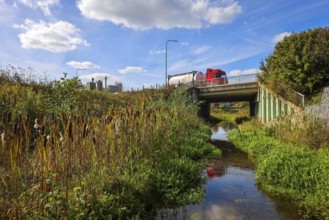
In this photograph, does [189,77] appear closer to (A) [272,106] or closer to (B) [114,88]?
(B) [114,88]

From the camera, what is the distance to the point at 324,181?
6680 millimetres

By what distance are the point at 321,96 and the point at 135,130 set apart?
14132 millimetres

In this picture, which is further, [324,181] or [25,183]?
[324,181]

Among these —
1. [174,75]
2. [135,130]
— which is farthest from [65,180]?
[174,75]

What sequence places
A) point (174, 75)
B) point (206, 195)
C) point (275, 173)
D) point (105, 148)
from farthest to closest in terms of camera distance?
1. point (174, 75)
2. point (275, 173)
3. point (206, 195)
4. point (105, 148)

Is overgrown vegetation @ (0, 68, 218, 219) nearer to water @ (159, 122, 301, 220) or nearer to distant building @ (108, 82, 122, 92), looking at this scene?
water @ (159, 122, 301, 220)

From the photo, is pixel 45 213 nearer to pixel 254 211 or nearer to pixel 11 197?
pixel 11 197

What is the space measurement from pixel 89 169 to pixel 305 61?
16656 millimetres

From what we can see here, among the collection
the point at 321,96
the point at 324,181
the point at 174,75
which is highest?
the point at 174,75

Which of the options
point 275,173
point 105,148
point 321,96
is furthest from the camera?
point 321,96

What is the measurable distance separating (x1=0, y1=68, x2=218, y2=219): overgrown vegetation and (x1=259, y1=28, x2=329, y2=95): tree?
41.4ft

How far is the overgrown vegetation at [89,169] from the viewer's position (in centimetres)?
369

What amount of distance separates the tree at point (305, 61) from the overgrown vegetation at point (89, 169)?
1263cm

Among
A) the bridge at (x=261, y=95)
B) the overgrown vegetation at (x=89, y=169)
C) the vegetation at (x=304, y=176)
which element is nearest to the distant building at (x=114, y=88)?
the bridge at (x=261, y=95)
